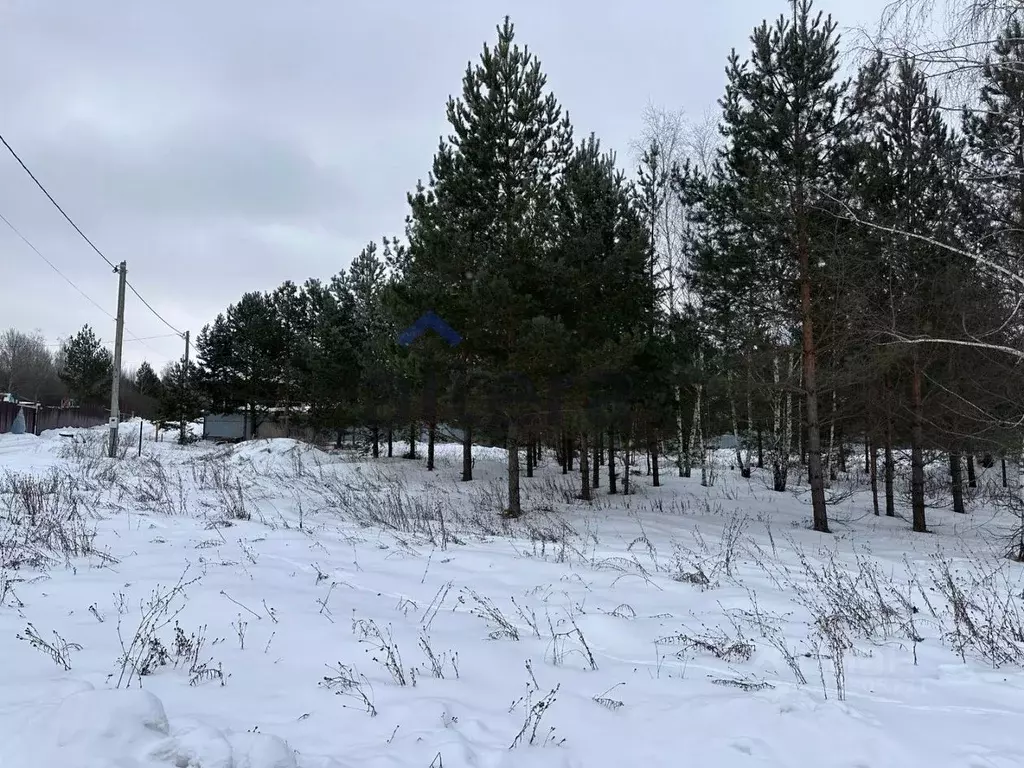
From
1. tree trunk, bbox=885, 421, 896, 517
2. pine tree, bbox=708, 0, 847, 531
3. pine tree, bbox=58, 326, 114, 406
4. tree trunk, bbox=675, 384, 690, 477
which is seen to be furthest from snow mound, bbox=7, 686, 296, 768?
pine tree, bbox=58, 326, 114, 406

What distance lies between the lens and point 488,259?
11.8 m

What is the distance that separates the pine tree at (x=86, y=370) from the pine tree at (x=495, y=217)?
49404mm

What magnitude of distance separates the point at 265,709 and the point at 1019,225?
10910 mm

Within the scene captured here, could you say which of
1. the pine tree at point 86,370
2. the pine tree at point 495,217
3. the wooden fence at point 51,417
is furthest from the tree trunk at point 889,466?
the pine tree at point 86,370

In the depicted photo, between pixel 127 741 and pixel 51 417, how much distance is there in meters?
46.7

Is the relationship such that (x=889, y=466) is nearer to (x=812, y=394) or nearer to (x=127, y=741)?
(x=812, y=394)

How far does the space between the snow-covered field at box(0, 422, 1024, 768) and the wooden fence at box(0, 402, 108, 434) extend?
31.4 m

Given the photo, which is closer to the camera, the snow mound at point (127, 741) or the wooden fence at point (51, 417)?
the snow mound at point (127, 741)

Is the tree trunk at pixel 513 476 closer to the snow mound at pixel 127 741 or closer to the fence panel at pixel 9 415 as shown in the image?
the snow mound at pixel 127 741

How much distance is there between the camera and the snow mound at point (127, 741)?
2.31m

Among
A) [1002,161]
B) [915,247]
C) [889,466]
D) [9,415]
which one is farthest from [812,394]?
[9,415]

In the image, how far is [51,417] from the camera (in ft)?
130

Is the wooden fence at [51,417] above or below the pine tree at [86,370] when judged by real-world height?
below

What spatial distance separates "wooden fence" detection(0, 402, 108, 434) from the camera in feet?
106
